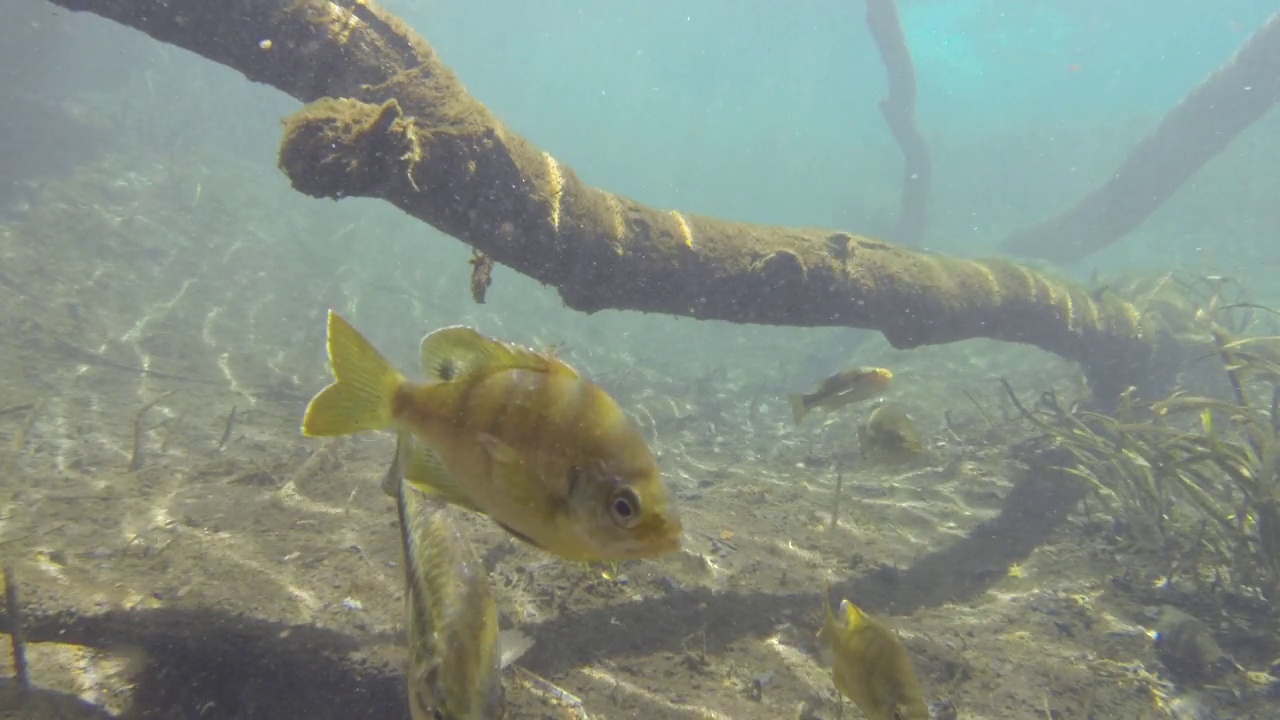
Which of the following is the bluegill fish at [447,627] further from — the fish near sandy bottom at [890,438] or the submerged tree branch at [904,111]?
the submerged tree branch at [904,111]

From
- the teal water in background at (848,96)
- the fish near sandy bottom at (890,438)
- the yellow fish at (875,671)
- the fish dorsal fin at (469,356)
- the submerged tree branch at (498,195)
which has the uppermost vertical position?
the teal water in background at (848,96)


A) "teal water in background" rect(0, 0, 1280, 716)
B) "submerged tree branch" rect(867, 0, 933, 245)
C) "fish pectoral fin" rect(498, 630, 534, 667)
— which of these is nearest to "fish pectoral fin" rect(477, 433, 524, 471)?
"fish pectoral fin" rect(498, 630, 534, 667)

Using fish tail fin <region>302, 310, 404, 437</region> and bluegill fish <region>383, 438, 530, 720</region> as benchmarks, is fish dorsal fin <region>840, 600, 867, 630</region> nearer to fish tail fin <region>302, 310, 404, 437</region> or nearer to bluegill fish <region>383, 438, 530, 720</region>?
bluegill fish <region>383, 438, 530, 720</region>

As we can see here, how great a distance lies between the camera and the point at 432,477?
132 cm

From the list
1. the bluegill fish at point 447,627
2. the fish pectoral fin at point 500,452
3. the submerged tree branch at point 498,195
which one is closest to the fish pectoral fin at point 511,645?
the bluegill fish at point 447,627

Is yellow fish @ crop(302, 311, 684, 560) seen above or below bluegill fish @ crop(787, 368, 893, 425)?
below

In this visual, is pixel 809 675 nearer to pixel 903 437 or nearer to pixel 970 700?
pixel 970 700

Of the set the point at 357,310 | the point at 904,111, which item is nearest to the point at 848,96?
the point at 904,111

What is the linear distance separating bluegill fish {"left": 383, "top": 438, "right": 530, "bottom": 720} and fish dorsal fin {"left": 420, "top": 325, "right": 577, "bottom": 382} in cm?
38

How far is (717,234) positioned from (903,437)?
2.33 metres

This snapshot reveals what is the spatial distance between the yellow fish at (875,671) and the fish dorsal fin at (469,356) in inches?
56.0

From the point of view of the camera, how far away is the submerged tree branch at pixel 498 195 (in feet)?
11.3

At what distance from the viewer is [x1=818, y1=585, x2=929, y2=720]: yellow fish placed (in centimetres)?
190

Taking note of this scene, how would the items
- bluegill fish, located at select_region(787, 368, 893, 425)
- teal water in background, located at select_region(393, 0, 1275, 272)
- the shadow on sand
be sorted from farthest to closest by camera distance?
1. teal water in background, located at select_region(393, 0, 1275, 272)
2. bluegill fish, located at select_region(787, 368, 893, 425)
3. the shadow on sand
